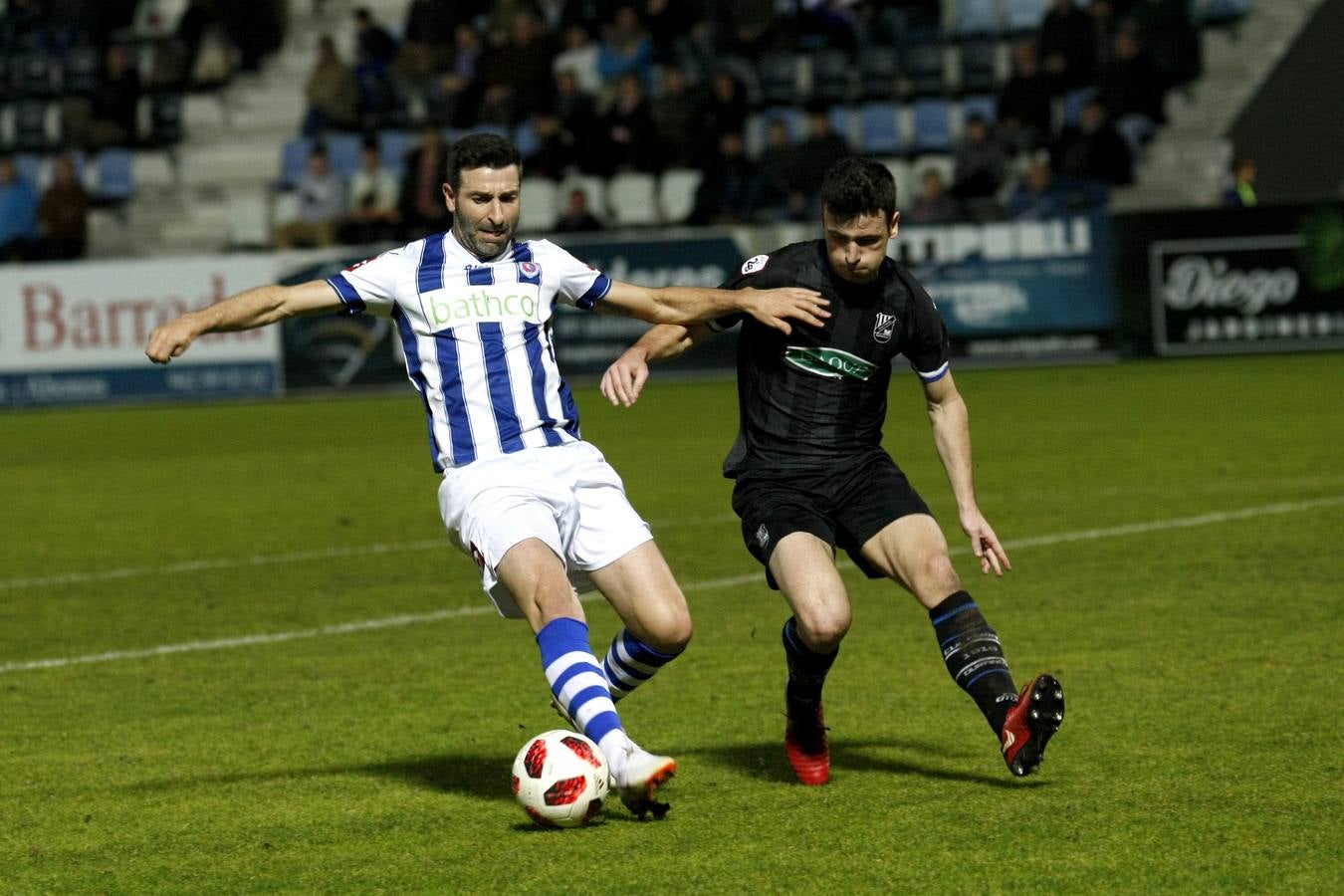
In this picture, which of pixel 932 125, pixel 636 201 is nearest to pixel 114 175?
pixel 636 201

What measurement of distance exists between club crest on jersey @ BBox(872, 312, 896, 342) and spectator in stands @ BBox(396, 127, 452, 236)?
1771 cm

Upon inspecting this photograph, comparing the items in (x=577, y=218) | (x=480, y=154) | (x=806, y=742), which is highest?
(x=480, y=154)

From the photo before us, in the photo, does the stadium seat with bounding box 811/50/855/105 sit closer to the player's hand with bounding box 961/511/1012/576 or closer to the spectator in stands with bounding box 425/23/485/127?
the spectator in stands with bounding box 425/23/485/127

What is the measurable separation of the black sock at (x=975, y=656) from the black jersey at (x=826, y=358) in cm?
58

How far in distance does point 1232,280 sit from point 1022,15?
619 centimetres

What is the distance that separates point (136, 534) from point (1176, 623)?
676 centimetres

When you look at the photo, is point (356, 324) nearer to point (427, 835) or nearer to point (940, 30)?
point (940, 30)

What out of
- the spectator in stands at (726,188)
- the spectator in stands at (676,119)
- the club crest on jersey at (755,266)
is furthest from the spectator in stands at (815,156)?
the club crest on jersey at (755,266)

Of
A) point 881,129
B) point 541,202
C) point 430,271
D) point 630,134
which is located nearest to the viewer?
point 430,271

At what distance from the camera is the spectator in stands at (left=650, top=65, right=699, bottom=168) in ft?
79.5

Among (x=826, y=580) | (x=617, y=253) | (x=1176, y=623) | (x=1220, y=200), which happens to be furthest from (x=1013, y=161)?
(x=826, y=580)

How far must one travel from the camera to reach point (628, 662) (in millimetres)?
6082

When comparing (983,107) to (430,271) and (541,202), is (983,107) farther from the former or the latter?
(430,271)

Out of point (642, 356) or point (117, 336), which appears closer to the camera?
point (642, 356)
